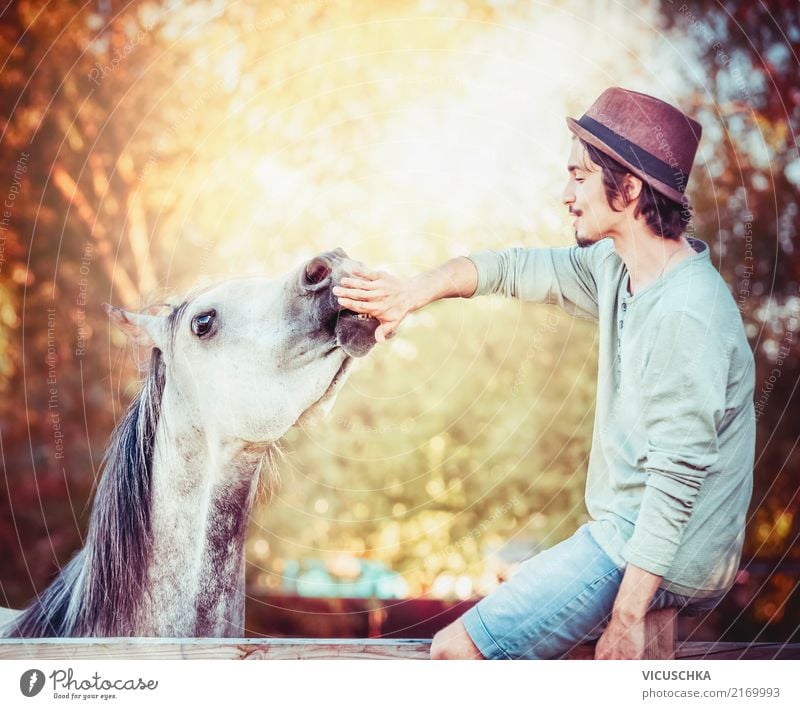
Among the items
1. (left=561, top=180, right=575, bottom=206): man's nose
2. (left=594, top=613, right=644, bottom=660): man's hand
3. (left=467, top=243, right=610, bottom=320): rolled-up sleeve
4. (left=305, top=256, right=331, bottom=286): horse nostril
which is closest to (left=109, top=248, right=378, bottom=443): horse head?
(left=305, top=256, right=331, bottom=286): horse nostril

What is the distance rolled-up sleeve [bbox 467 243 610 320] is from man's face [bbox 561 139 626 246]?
57mm

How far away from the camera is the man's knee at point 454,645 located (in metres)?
2.12

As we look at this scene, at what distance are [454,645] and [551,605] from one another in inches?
11.1

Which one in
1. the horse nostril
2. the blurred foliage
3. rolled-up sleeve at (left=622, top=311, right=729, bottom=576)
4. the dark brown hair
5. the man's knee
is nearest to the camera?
rolled-up sleeve at (left=622, top=311, right=729, bottom=576)

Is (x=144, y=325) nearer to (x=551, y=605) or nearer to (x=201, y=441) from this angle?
(x=201, y=441)

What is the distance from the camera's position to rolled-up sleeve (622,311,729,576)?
1.89 metres

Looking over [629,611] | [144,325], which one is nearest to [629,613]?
[629,611]

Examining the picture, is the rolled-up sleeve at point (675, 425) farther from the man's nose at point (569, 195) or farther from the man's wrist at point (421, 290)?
the man's wrist at point (421, 290)

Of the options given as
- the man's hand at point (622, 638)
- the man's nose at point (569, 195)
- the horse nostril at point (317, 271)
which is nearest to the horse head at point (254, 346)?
the horse nostril at point (317, 271)

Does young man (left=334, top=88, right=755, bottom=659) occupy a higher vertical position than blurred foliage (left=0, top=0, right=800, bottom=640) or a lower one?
lower

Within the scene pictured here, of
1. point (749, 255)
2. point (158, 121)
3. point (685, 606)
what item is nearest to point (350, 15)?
point (158, 121)

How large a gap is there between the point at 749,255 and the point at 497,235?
2.99 feet

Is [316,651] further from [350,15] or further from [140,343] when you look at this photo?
[350,15]
